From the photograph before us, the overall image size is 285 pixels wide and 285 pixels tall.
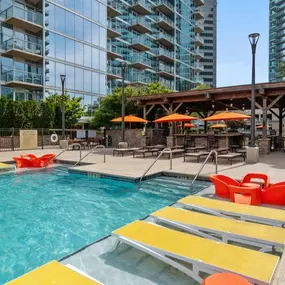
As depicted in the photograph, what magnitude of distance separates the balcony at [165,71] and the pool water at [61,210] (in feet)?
115

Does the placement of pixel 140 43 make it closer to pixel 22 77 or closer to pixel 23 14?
pixel 23 14

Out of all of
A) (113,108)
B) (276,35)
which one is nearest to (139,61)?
(113,108)

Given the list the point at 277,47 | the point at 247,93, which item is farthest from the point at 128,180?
the point at 277,47

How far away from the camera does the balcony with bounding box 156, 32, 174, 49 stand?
42.7 m

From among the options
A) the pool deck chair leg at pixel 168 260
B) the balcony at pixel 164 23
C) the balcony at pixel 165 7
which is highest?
the balcony at pixel 165 7

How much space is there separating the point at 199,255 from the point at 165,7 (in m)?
46.7

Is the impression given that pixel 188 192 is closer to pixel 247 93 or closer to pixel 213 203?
pixel 213 203

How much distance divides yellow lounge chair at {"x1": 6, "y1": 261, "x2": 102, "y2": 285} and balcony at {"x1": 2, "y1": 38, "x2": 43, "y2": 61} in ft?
81.3

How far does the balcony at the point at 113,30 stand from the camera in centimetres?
3348

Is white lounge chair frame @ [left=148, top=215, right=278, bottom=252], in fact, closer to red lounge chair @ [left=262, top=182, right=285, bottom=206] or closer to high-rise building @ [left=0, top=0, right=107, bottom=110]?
red lounge chair @ [left=262, top=182, right=285, bottom=206]

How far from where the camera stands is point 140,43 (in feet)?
125

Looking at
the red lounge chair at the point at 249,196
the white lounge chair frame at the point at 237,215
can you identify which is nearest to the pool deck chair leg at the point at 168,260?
the white lounge chair frame at the point at 237,215

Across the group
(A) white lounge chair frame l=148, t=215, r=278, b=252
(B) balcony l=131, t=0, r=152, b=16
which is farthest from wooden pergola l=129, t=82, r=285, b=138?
(B) balcony l=131, t=0, r=152, b=16

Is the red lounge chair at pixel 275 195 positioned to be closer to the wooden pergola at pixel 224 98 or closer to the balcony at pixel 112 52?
the wooden pergola at pixel 224 98
